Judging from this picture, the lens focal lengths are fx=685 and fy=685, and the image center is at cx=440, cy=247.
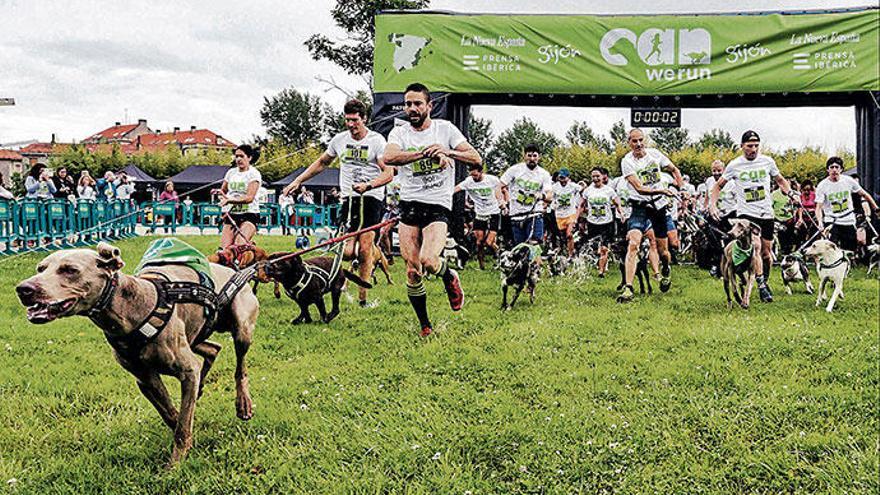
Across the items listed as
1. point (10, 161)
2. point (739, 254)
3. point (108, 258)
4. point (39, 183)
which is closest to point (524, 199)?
point (739, 254)

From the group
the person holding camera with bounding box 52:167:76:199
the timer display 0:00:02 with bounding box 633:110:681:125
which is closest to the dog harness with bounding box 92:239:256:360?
the timer display 0:00:02 with bounding box 633:110:681:125

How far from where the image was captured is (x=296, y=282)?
7117 mm

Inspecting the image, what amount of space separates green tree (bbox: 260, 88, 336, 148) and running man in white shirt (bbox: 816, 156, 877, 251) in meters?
64.9

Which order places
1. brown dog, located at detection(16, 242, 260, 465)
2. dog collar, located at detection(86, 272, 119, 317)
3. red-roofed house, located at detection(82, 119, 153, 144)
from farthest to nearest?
red-roofed house, located at detection(82, 119, 153, 144)
dog collar, located at detection(86, 272, 119, 317)
brown dog, located at detection(16, 242, 260, 465)

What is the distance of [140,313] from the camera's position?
10.1 feet

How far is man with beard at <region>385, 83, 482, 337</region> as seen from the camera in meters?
5.96

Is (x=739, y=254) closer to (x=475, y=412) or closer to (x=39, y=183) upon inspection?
(x=475, y=412)

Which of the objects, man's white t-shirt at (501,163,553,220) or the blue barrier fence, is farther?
the blue barrier fence

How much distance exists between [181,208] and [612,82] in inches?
647

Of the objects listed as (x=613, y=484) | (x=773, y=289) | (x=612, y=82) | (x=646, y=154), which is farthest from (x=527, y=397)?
(x=612, y=82)

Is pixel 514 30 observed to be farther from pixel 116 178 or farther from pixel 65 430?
pixel 116 178

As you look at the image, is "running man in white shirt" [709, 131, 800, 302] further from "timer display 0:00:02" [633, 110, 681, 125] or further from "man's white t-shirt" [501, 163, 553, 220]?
"timer display 0:00:02" [633, 110, 681, 125]

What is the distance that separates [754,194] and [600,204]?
3402 mm

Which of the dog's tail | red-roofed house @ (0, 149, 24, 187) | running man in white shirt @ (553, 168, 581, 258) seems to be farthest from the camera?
red-roofed house @ (0, 149, 24, 187)
